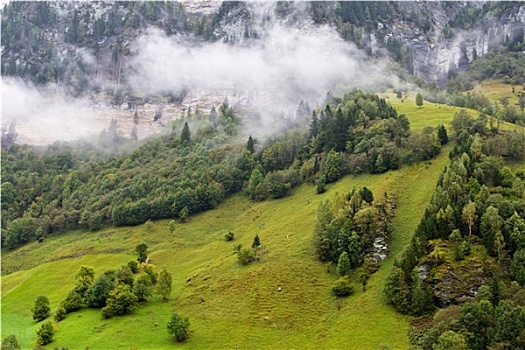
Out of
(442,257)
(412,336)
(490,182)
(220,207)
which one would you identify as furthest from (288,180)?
(412,336)

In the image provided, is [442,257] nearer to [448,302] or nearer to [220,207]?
[448,302]

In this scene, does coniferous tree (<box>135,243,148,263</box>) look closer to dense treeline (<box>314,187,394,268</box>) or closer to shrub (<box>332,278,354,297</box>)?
dense treeline (<box>314,187,394,268</box>)

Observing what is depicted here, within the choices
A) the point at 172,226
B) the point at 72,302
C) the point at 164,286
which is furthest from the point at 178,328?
the point at 172,226

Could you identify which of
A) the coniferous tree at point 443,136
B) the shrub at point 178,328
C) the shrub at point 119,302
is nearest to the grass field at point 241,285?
the shrub at point 178,328

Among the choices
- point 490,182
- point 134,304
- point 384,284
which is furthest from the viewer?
point 490,182

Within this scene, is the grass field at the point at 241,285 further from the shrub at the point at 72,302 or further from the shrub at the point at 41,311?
the shrub at the point at 72,302

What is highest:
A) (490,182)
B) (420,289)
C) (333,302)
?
(490,182)

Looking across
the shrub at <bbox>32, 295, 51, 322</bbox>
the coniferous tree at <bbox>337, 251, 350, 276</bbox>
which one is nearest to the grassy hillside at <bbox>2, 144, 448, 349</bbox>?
the shrub at <bbox>32, 295, 51, 322</bbox>
